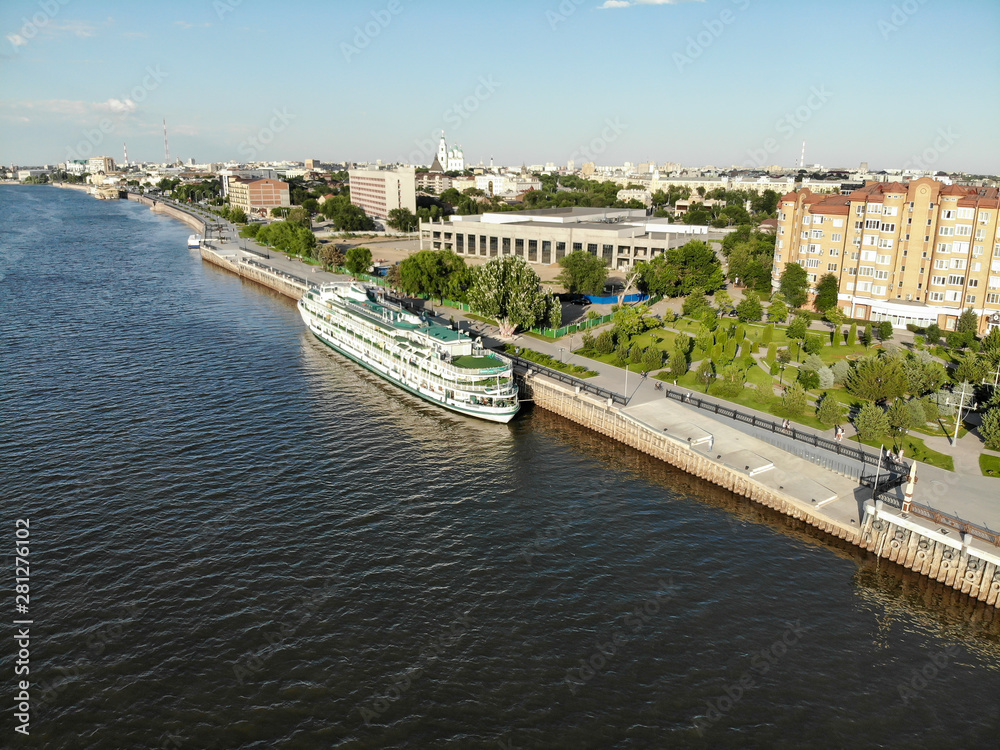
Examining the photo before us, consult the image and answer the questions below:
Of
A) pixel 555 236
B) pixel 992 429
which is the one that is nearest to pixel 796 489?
pixel 992 429

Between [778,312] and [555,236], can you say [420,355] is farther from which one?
[555,236]

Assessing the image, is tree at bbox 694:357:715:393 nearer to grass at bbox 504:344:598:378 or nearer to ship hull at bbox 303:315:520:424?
grass at bbox 504:344:598:378

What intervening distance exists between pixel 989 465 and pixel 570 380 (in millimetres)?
34900

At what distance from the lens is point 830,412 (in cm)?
5625

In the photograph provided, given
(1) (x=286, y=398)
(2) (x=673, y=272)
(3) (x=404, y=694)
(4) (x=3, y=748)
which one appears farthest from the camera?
(2) (x=673, y=272)

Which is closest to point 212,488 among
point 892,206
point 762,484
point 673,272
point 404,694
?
point 404,694

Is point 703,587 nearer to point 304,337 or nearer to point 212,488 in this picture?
point 212,488

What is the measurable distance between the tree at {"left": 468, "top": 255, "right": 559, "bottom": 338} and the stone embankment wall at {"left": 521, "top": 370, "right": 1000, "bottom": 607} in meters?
23.3

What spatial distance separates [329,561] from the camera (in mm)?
41438

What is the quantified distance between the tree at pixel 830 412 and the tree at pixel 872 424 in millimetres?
Result: 2268

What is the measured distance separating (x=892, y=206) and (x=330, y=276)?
313ft

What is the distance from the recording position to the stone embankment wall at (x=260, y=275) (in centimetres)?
12172

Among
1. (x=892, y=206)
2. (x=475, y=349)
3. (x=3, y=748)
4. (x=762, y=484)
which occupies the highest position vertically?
(x=892, y=206)

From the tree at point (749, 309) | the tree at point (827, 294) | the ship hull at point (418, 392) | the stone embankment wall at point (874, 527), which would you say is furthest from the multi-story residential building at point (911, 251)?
the ship hull at point (418, 392)
